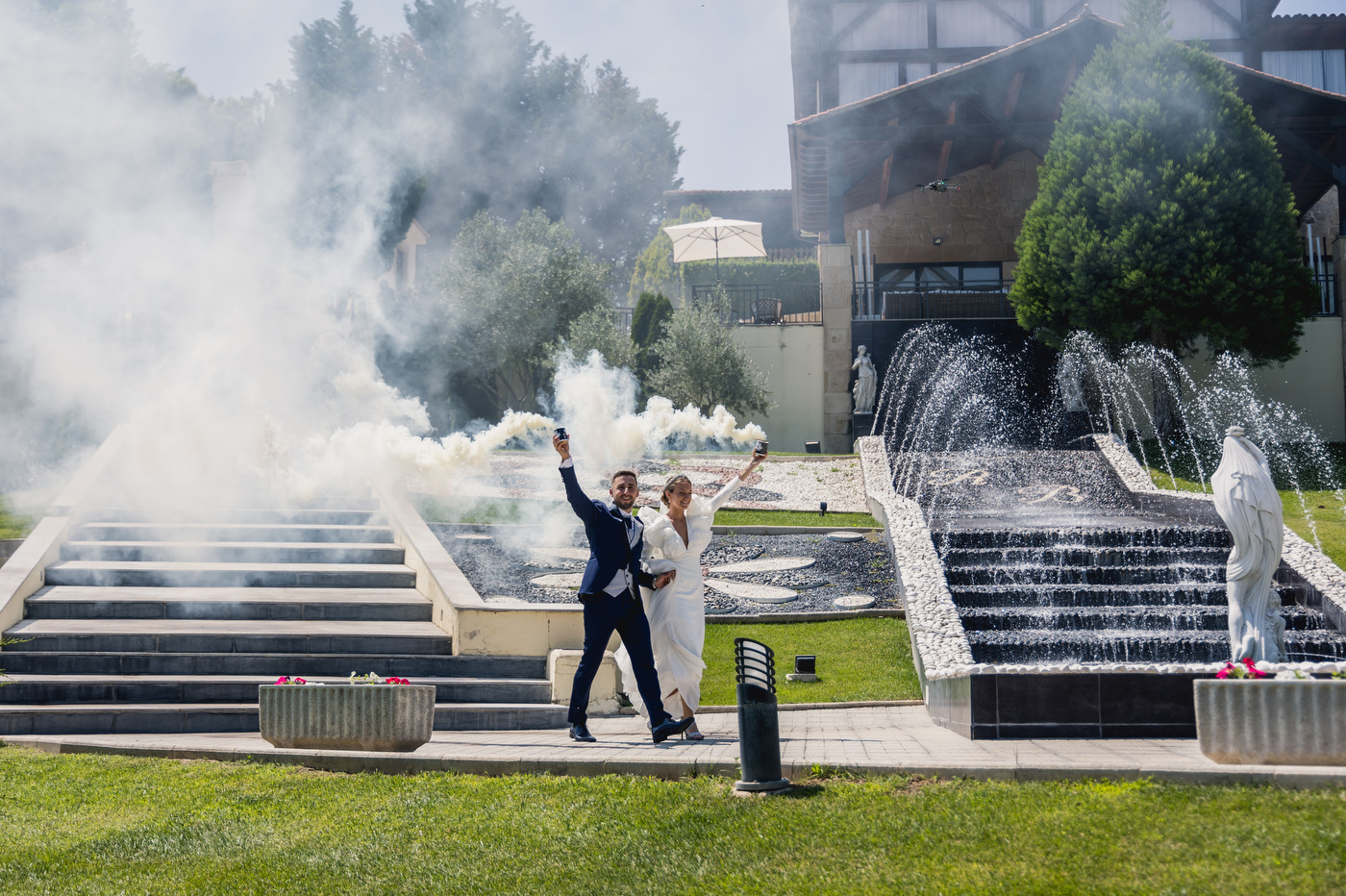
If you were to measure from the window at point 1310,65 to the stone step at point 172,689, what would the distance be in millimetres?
30398

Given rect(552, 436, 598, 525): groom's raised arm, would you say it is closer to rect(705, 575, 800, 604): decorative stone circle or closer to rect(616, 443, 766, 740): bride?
rect(616, 443, 766, 740): bride

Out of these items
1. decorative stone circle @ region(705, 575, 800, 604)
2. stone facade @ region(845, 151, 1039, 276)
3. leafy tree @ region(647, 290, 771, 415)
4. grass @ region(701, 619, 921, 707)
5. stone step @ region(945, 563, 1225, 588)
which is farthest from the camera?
stone facade @ region(845, 151, 1039, 276)

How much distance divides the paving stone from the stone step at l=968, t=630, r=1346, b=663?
8.54 feet

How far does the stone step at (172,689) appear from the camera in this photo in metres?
7.48

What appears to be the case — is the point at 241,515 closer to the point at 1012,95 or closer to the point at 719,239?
the point at 719,239

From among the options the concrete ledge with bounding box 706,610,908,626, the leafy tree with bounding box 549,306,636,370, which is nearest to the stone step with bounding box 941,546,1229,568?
the concrete ledge with bounding box 706,610,908,626

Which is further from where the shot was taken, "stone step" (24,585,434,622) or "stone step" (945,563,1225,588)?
"stone step" (945,563,1225,588)

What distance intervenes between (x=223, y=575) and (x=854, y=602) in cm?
622

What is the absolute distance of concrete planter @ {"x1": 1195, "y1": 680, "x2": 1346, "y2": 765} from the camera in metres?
4.71

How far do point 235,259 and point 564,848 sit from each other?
17.2 metres

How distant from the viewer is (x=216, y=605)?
9.09 meters

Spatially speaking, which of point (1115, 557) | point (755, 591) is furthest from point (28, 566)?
point (1115, 557)

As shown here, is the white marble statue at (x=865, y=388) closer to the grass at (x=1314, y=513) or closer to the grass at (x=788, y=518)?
the grass at (x=1314, y=513)

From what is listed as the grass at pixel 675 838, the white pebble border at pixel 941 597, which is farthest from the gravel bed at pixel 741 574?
the grass at pixel 675 838
